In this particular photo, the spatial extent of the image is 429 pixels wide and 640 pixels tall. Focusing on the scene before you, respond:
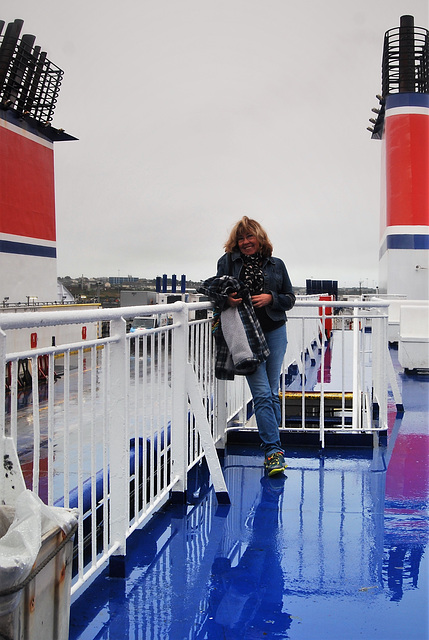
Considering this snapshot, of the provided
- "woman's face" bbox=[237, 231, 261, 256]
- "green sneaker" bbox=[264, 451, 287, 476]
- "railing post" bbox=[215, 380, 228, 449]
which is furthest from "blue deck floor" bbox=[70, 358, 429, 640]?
"woman's face" bbox=[237, 231, 261, 256]

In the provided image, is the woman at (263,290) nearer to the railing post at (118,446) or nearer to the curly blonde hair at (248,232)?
the curly blonde hair at (248,232)

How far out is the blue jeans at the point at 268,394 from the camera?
4.34 m

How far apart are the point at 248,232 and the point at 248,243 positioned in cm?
8

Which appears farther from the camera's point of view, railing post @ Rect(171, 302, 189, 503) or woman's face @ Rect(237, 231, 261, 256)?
woman's face @ Rect(237, 231, 261, 256)

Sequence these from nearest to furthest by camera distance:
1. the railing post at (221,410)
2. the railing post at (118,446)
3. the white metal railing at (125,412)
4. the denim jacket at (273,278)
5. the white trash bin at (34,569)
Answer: the white trash bin at (34,569) < the white metal railing at (125,412) < the railing post at (118,446) < the denim jacket at (273,278) < the railing post at (221,410)

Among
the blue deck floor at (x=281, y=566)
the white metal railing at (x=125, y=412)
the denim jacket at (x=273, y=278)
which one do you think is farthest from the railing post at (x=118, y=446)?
the denim jacket at (x=273, y=278)

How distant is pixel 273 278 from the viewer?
439cm

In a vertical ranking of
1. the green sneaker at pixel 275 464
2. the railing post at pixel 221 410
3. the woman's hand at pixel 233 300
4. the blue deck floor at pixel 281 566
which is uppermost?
the woman's hand at pixel 233 300

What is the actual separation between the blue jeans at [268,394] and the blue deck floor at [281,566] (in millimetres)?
304

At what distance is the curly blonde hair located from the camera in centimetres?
432

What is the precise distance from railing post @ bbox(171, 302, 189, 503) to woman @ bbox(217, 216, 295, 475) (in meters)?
0.75

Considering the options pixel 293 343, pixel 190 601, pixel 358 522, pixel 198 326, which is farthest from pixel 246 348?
pixel 293 343

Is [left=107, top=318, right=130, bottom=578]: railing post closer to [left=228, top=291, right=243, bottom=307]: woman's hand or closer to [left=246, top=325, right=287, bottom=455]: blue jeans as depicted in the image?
[left=228, top=291, right=243, bottom=307]: woman's hand

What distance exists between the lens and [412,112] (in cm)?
1741
